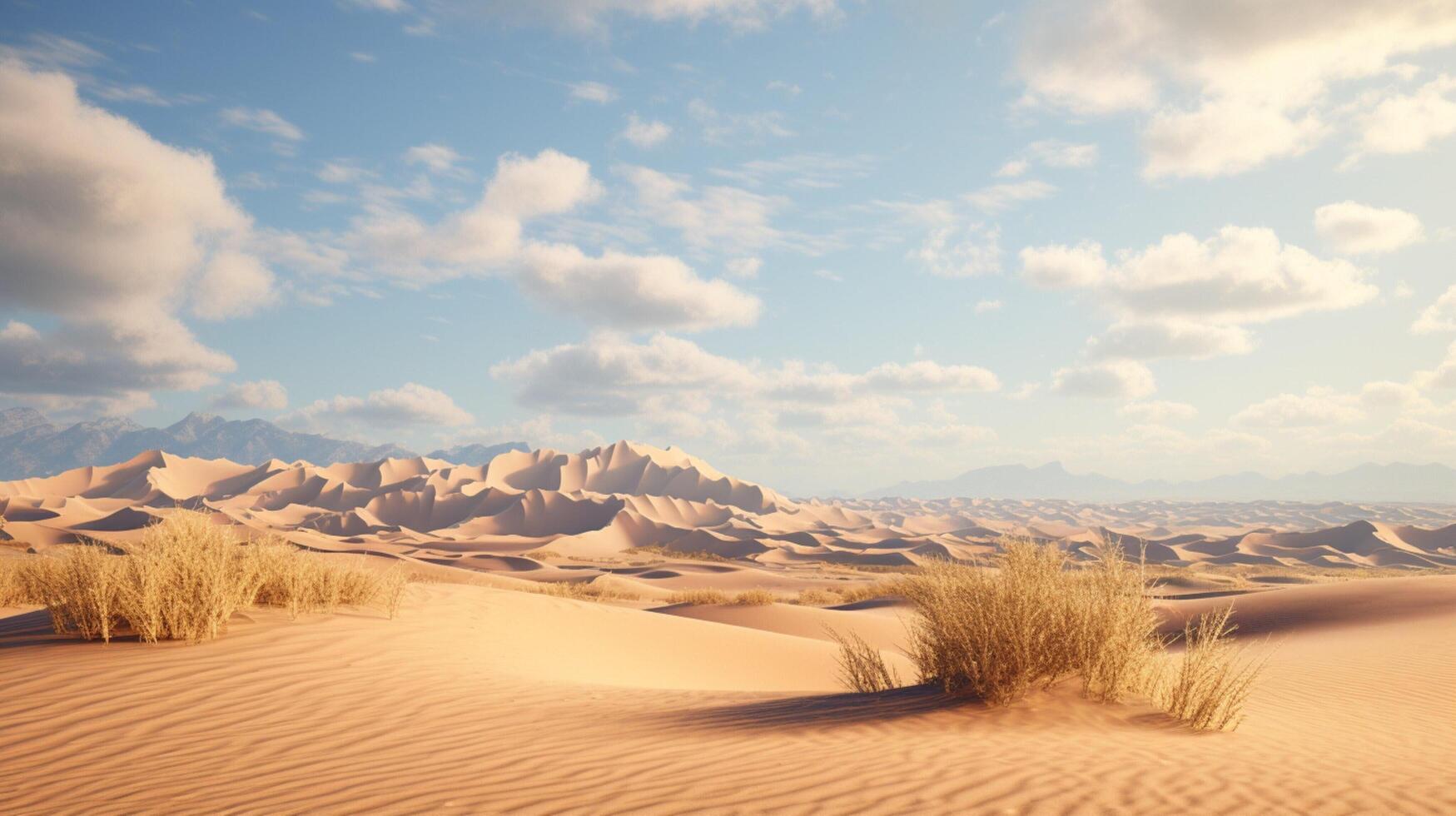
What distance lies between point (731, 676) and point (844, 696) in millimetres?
5133

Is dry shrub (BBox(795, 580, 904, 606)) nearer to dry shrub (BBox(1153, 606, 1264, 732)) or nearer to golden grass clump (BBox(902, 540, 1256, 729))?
golden grass clump (BBox(902, 540, 1256, 729))

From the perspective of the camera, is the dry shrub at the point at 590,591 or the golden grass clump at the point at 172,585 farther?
the dry shrub at the point at 590,591

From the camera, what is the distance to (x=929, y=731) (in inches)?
205

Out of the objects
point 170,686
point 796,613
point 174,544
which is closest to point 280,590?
point 174,544

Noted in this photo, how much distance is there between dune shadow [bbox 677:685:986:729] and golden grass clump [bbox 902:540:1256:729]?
23 centimetres

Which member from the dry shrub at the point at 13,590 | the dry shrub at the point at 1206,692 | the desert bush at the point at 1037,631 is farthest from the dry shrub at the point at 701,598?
the dry shrub at the point at 1206,692

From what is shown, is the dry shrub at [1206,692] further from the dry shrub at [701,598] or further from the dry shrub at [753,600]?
the dry shrub at [701,598]

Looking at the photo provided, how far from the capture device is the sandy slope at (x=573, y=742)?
13.3 feet

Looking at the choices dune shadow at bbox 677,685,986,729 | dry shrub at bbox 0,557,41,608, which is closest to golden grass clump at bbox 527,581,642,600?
dry shrub at bbox 0,557,41,608

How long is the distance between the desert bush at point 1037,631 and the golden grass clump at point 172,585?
264 inches

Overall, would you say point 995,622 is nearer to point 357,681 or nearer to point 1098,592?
point 1098,592

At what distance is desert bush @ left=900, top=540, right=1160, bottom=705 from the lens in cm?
579

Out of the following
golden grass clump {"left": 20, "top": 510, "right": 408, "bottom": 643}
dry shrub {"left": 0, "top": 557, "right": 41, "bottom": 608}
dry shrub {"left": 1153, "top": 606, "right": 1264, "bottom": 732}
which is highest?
golden grass clump {"left": 20, "top": 510, "right": 408, "bottom": 643}

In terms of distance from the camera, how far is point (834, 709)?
620 cm
